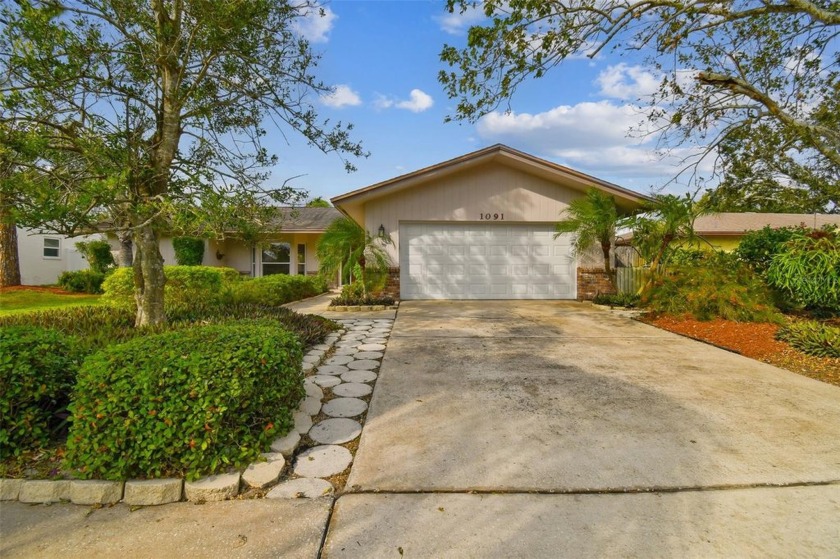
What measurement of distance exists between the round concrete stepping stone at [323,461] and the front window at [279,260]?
48.2 feet

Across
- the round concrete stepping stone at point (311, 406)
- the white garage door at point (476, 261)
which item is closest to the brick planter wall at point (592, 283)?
the white garage door at point (476, 261)

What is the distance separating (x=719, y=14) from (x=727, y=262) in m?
4.37

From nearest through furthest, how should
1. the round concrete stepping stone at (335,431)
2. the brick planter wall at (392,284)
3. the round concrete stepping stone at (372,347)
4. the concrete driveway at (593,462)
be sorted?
the concrete driveway at (593,462) → the round concrete stepping stone at (335,431) → the round concrete stepping stone at (372,347) → the brick planter wall at (392,284)

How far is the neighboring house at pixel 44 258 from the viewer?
1587 centimetres

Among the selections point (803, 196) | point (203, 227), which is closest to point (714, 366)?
point (203, 227)

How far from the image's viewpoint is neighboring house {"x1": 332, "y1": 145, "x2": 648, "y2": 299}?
1052 centimetres

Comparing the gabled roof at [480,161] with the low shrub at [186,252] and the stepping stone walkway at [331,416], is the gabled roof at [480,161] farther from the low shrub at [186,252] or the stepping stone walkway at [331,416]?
the low shrub at [186,252]

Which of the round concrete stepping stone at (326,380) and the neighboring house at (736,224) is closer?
the round concrete stepping stone at (326,380)

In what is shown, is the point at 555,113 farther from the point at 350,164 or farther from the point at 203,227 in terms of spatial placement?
the point at 203,227

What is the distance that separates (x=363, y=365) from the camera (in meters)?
4.54

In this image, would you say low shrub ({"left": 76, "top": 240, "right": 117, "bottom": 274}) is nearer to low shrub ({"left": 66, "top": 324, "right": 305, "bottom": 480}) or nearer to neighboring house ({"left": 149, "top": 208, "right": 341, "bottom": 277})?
neighboring house ({"left": 149, "top": 208, "right": 341, "bottom": 277})

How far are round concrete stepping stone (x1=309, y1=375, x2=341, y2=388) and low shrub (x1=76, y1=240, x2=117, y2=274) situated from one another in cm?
1587

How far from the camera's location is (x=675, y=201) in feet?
25.3

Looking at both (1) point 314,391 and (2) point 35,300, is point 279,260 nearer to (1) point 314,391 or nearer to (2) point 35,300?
(2) point 35,300
